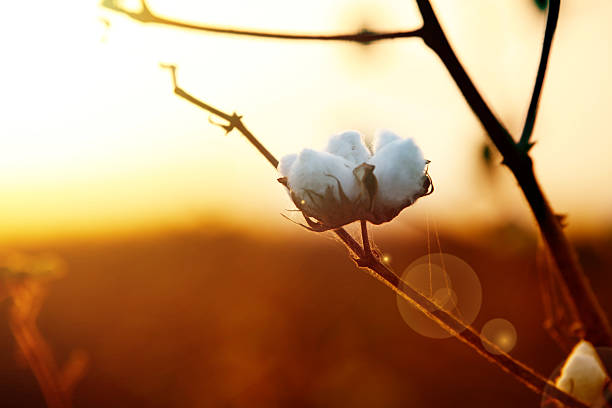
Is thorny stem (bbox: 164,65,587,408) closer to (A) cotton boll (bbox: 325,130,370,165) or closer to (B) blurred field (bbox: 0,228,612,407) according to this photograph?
(A) cotton boll (bbox: 325,130,370,165)

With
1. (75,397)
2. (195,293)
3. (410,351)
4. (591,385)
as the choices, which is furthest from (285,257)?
(591,385)

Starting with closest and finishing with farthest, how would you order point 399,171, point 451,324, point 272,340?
point 451,324 < point 399,171 < point 272,340

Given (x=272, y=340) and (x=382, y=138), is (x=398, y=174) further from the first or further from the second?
(x=272, y=340)

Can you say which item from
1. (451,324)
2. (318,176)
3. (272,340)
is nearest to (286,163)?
(318,176)

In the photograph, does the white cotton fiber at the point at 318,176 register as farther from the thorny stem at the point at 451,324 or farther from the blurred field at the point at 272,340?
the blurred field at the point at 272,340

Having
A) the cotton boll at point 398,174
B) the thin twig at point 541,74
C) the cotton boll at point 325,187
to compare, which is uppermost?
the thin twig at point 541,74

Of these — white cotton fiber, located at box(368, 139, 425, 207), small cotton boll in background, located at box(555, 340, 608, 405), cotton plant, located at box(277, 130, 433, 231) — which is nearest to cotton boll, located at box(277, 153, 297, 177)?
cotton plant, located at box(277, 130, 433, 231)

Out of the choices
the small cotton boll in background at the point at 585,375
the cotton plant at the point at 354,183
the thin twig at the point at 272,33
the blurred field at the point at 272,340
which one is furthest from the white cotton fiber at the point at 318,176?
the blurred field at the point at 272,340
